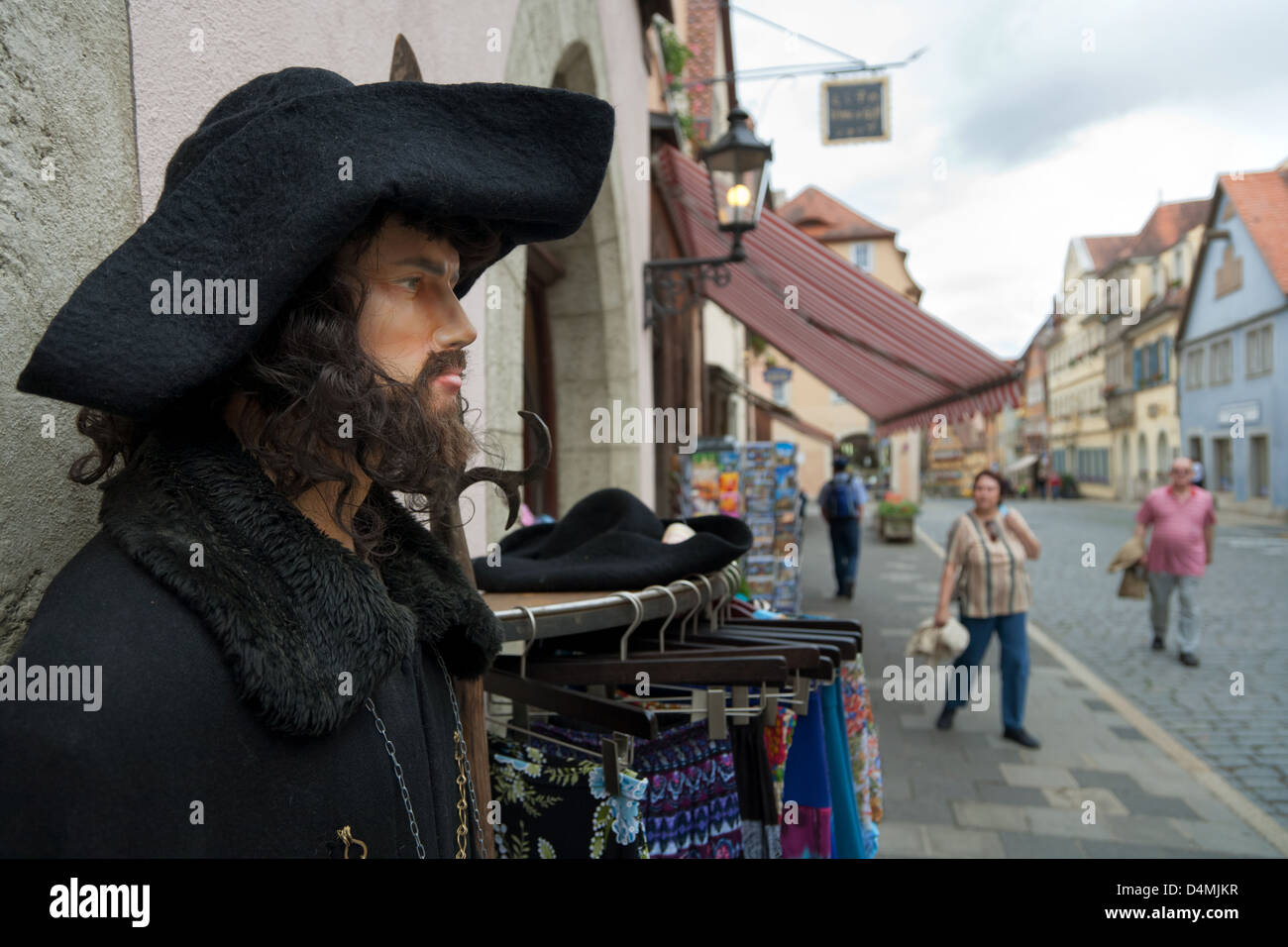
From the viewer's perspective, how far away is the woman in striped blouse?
5602 mm

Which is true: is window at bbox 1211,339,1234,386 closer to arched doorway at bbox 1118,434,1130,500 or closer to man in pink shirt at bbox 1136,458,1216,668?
arched doorway at bbox 1118,434,1130,500

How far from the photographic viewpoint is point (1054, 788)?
4730mm

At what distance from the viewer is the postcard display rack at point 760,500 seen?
7.79m

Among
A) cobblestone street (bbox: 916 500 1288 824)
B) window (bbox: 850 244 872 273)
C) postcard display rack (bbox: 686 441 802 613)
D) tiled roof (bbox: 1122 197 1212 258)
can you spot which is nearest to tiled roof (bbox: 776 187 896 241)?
window (bbox: 850 244 872 273)

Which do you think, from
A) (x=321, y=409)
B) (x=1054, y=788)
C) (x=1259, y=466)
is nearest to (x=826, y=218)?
(x=1259, y=466)

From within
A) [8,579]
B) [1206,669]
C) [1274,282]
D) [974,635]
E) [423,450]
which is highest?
[1274,282]

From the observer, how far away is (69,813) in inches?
29.3

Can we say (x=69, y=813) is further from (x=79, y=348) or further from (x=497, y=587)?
(x=497, y=587)

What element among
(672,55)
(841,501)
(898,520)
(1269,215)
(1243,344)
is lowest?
(898,520)

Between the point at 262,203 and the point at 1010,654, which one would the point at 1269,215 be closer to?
the point at 1010,654

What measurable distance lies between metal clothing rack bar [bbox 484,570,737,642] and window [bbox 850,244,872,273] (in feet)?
126

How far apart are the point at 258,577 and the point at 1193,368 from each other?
125 feet
